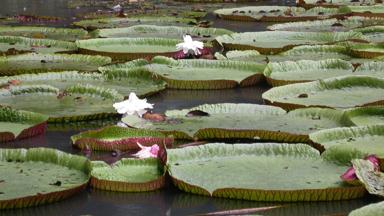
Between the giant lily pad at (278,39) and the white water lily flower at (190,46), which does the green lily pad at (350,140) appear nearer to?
the white water lily flower at (190,46)

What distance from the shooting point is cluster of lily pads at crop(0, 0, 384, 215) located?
2.83m

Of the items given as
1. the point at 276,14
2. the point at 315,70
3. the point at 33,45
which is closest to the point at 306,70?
the point at 315,70

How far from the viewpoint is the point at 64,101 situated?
427cm

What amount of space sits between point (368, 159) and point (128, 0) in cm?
898

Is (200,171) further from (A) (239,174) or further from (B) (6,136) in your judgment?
(B) (6,136)

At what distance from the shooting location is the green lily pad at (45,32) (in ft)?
23.3

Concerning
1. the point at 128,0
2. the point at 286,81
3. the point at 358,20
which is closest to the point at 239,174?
the point at 286,81

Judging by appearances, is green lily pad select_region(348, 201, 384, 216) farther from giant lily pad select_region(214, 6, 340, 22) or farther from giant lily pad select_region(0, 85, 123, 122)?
giant lily pad select_region(214, 6, 340, 22)

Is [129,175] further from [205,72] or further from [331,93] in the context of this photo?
[205,72]

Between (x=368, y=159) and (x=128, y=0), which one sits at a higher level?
(x=368, y=159)

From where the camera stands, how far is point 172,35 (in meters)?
7.21

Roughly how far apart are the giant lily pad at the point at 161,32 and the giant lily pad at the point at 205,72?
1.63m

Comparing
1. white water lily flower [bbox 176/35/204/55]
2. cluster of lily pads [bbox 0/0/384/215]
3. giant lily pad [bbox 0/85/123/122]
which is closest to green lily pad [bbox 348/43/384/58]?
cluster of lily pads [bbox 0/0/384/215]

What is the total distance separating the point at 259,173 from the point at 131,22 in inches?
218
